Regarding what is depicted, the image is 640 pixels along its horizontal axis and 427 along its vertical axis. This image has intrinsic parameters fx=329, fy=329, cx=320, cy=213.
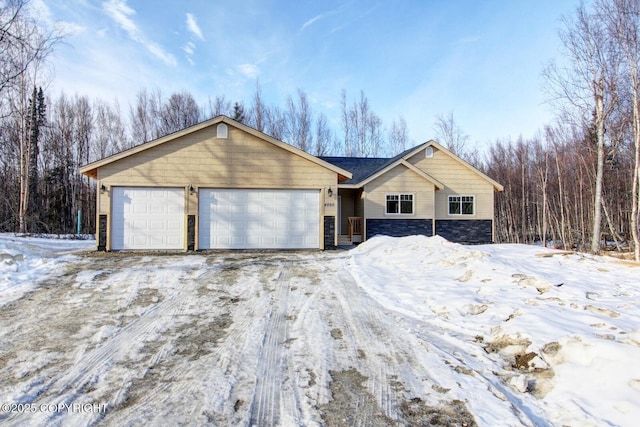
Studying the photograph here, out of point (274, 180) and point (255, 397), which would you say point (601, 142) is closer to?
point (274, 180)

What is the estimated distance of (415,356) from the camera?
3344 millimetres

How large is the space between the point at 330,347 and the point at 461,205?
1391 cm

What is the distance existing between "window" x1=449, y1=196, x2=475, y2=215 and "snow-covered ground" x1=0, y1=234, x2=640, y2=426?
919cm

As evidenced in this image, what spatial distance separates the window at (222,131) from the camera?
11109 millimetres

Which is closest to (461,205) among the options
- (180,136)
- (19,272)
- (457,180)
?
(457,180)

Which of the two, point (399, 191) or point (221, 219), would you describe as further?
point (399, 191)

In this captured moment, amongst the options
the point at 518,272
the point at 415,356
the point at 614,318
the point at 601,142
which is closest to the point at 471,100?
the point at 601,142

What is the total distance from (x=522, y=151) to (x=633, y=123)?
59.4 ft

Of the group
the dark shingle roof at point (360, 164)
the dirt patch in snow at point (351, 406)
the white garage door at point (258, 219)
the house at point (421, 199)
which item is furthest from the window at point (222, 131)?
the dirt patch in snow at point (351, 406)

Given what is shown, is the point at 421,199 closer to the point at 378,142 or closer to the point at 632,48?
the point at 632,48

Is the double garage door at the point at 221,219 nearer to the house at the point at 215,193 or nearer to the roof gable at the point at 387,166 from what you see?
the house at the point at 215,193

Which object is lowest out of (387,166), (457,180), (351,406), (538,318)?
(351,406)

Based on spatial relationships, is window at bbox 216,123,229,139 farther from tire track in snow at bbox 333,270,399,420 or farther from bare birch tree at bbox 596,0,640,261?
bare birch tree at bbox 596,0,640,261

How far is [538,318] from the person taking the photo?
12.6 feet
